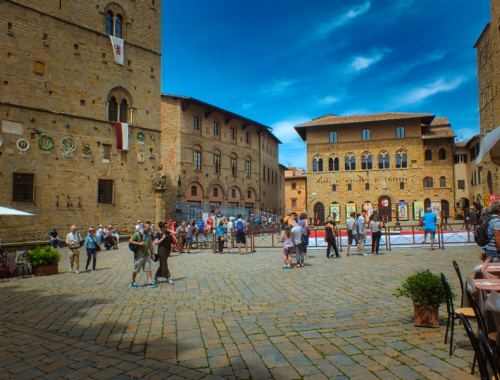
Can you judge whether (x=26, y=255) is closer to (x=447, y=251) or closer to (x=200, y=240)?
(x=200, y=240)

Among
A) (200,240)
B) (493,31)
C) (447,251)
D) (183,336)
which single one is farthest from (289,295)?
(493,31)

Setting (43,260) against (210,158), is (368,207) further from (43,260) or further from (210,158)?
(43,260)

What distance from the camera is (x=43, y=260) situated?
1197 centimetres

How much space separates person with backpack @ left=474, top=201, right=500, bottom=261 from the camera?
562 cm

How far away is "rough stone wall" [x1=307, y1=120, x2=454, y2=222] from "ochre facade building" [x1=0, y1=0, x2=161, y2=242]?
20.8 m

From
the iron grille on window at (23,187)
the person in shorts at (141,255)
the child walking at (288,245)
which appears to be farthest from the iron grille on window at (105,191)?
the child walking at (288,245)

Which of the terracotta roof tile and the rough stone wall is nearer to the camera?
the terracotta roof tile

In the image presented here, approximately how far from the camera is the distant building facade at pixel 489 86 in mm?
28531

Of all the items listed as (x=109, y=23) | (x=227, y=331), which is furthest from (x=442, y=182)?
(x=227, y=331)

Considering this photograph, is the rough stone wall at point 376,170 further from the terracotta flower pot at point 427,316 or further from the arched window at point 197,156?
the terracotta flower pot at point 427,316

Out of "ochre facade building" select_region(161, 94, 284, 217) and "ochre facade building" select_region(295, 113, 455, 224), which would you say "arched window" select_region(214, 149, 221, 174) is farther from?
"ochre facade building" select_region(295, 113, 455, 224)

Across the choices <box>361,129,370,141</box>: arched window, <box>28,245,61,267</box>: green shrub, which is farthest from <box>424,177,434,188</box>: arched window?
<box>28,245,61,267</box>: green shrub

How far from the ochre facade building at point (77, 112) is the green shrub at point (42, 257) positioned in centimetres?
981

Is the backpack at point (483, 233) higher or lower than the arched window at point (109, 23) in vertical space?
lower
